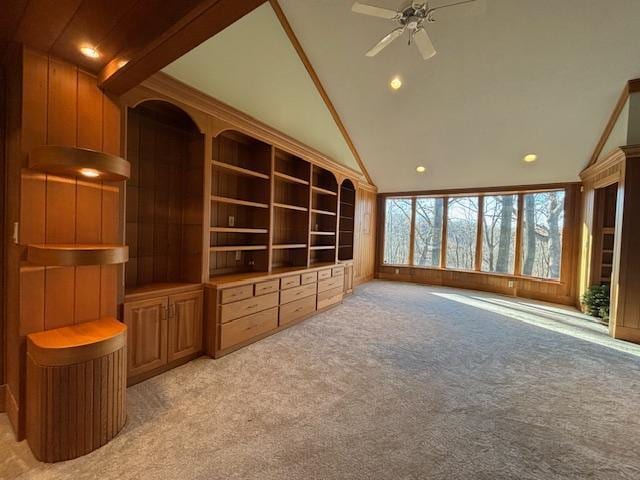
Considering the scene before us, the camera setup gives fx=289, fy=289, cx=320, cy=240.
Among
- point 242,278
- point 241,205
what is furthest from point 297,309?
point 241,205

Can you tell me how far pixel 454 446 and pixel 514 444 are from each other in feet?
1.33

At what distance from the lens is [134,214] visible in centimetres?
280

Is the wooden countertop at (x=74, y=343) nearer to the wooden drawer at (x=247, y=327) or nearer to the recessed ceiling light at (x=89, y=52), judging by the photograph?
the wooden drawer at (x=247, y=327)

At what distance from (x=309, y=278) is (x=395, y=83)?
3.45 metres

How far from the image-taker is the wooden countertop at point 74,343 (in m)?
1.58

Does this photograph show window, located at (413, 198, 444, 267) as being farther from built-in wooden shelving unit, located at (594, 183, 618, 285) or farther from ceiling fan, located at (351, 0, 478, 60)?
ceiling fan, located at (351, 0, 478, 60)

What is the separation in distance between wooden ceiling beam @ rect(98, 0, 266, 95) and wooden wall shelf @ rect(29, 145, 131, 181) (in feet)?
1.79

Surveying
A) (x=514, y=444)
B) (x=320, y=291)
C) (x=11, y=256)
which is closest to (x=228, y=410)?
(x=11, y=256)

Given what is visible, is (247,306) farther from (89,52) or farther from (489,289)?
(489,289)

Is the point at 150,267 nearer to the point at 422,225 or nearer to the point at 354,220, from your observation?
the point at 354,220

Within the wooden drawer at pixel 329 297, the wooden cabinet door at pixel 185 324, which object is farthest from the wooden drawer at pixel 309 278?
the wooden cabinet door at pixel 185 324

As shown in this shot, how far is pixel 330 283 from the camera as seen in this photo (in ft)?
16.6

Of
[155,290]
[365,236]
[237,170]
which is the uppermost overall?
[237,170]

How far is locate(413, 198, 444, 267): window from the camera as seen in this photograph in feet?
25.1
